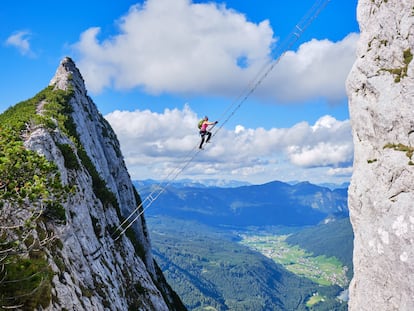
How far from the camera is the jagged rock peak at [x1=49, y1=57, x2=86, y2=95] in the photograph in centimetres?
6219

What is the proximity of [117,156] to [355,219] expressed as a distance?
43526mm

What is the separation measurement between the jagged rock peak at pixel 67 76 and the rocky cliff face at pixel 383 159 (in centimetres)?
4814

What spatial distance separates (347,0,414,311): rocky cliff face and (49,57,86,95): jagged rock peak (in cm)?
4814

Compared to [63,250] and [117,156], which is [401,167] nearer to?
[63,250]

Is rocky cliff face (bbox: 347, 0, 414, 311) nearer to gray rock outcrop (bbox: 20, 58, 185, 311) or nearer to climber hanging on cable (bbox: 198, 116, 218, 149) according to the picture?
climber hanging on cable (bbox: 198, 116, 218, 149)

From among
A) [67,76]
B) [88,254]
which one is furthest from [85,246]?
[67,76]

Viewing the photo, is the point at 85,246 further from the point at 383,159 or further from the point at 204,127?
the point at 383,159

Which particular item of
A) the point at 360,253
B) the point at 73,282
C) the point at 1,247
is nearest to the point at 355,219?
the point at 360,253

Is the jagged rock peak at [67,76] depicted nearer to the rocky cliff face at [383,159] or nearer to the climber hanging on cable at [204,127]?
the climber hanging on cable at [204,127]

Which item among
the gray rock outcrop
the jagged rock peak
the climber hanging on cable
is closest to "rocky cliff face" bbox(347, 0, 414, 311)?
the climber hanging on cable

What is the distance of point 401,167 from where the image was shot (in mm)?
34812

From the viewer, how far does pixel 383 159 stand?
37375mm

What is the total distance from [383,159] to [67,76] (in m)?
56.0

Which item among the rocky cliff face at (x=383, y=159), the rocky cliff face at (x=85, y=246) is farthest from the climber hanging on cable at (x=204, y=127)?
the rocky cliff face at (x=383, y=159)
